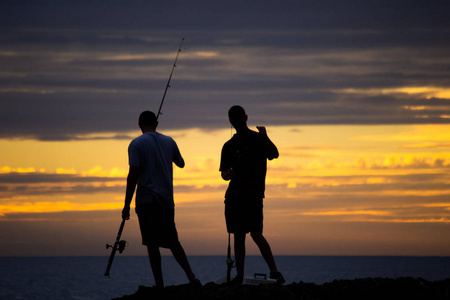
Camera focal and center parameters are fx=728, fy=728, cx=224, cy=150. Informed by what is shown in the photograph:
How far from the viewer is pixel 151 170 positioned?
9.00m

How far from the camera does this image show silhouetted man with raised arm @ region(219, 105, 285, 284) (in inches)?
356

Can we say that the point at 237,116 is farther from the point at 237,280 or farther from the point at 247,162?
the point at 237,280

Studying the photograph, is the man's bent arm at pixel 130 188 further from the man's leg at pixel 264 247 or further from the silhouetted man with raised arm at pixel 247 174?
the man's leg at pixel 264 247

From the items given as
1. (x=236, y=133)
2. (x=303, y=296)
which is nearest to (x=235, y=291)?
(x=303, y=296)

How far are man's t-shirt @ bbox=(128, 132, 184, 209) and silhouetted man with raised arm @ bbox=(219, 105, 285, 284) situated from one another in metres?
0.74

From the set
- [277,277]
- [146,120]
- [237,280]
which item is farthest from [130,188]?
[277,277]

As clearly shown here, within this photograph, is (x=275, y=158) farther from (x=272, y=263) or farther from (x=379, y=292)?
(x=379, y=292)

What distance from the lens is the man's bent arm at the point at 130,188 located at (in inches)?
346

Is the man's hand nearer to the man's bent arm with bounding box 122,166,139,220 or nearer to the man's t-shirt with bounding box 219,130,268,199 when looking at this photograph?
the man's bent arm with bounding box 122,166,139,220

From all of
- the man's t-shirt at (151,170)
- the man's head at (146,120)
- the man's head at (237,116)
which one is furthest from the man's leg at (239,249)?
the man's head at (146,120)

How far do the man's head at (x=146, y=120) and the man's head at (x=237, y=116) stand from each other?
102 centimetres

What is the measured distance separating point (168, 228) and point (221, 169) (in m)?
1.00

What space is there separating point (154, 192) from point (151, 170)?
27 centimetres

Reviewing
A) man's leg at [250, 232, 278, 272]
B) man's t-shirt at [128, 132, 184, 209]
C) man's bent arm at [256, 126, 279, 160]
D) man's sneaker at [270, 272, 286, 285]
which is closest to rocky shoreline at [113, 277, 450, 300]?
man's sneaker at [270, 272, 286, 285]
